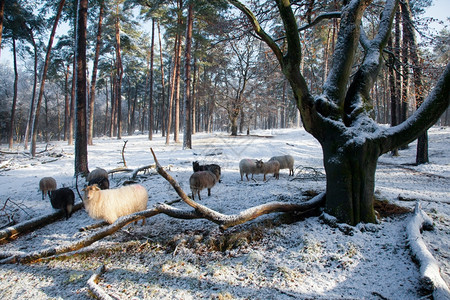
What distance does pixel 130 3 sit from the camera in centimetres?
1927

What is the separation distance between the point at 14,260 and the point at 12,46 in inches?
1031

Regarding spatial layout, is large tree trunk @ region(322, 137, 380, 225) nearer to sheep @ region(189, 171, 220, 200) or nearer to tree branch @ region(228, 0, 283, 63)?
tree branch @ region(228, 0, 283, 63)

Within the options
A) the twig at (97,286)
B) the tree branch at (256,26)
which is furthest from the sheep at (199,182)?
the tree branch at (256,26)

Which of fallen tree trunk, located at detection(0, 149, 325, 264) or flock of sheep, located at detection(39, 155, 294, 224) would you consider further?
flock of sheep, located at detection(39, 155, 294, 224)

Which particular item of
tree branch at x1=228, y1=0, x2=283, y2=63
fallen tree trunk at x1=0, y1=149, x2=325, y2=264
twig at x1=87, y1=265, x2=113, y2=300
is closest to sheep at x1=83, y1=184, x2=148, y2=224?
fallen tree trunk at x1=0, y1=149, x2=325, y2=264

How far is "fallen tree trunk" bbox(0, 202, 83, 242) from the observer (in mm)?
4289

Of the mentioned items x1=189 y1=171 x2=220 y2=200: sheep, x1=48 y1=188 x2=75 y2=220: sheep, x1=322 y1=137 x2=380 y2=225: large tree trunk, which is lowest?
x1=48 y1=188 x2=75 y2=220: sheep

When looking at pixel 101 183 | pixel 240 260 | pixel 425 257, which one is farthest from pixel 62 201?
pixel 425 257

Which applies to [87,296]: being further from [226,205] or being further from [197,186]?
[197,186]

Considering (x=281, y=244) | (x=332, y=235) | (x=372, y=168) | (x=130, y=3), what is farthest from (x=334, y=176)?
(x=130, y=3)

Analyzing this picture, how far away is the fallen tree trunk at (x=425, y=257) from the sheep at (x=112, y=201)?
14.8 feet

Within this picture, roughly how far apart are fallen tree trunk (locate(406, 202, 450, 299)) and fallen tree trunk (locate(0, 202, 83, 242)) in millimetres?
6551

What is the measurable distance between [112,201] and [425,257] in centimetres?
524

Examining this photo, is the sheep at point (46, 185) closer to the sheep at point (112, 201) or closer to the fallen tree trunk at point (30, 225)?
the fallen tree trunk at point (30, 225)
